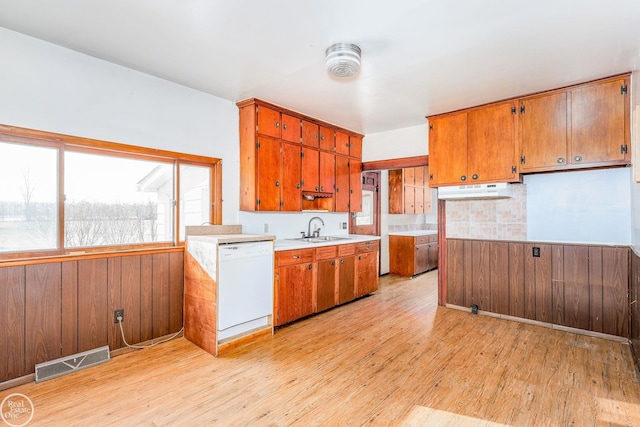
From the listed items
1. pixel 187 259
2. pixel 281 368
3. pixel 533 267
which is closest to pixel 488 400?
pixel 281 368

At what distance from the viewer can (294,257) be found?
11.9 feet

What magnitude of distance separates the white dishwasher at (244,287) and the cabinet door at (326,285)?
764mm

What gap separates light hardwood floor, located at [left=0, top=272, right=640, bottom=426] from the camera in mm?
2008

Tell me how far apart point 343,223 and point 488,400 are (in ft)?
11.2

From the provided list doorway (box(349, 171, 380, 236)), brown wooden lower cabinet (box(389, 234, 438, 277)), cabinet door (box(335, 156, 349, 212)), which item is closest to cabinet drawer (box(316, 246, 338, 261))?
cabinet door (box(335, 156, 349, 212))

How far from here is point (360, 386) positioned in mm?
2352

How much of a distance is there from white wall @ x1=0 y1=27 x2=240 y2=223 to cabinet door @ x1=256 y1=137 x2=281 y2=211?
0.32 meters

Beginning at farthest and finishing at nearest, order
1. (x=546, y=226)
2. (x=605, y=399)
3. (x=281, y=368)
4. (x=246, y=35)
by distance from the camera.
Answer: (x=546, y=226), (x=281, y=368), (x=246, y=35), (x=605, y=399)

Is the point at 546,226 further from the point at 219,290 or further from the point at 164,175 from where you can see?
the point at 164,175

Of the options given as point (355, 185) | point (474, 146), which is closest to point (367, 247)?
point (355, 185)

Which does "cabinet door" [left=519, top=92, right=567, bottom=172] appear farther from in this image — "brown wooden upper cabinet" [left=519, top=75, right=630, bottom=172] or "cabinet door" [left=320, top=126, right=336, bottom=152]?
"cabinet door" [left=320, top=126, right=336, bottom=152]

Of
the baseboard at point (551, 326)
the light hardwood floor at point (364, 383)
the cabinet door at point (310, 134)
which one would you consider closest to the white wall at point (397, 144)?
the cabinet door at point (310, 134)

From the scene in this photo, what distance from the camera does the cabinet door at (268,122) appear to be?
3678mm

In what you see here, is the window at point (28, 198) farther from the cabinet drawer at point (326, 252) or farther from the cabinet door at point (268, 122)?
the cabinet drawer at point (326, 252)
